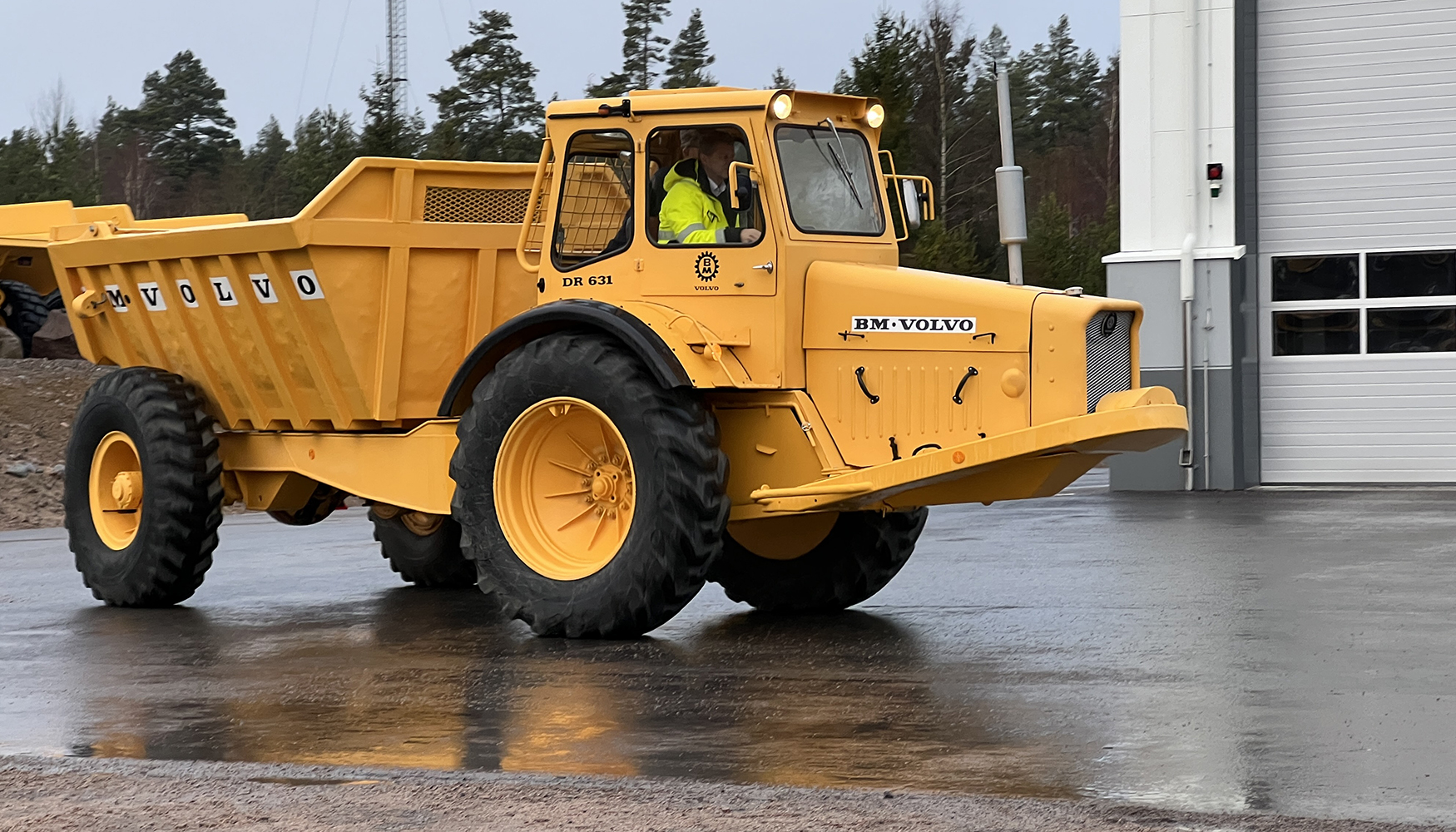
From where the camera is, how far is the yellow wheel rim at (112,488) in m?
11.4

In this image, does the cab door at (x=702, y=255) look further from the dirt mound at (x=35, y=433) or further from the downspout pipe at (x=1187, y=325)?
the dirt mound at (x=35, y=433)

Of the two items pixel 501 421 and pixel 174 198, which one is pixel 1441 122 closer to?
pixel 501 421

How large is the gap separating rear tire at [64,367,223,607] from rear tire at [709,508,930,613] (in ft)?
10.3

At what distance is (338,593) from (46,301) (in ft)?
62.5

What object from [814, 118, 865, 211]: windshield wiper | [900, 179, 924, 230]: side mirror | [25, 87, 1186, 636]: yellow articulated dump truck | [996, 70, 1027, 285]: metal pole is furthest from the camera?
[996, 70, 1027, 285]: metal pole

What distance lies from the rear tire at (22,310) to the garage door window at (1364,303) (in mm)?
18421

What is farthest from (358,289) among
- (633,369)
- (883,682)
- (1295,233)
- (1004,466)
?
(1295,233)

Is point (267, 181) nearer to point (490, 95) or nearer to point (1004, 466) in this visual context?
point (490, 95)

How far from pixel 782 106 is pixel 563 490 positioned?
2.25 meters

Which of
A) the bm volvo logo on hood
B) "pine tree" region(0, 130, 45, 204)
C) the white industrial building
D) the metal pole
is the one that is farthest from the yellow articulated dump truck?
"pine tree" region(0, 130, 45, 204)

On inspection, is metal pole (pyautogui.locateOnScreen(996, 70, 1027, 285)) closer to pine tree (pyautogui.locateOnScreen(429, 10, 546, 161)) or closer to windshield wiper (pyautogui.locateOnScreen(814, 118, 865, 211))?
windshield wiper (pyautogui.locateOnScreen(814, 118, 865, 211))

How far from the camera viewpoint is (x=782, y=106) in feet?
29.9

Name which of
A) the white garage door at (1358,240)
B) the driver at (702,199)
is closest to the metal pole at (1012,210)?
the white garage door at (1358,240)

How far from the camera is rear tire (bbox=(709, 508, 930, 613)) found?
10117mm
